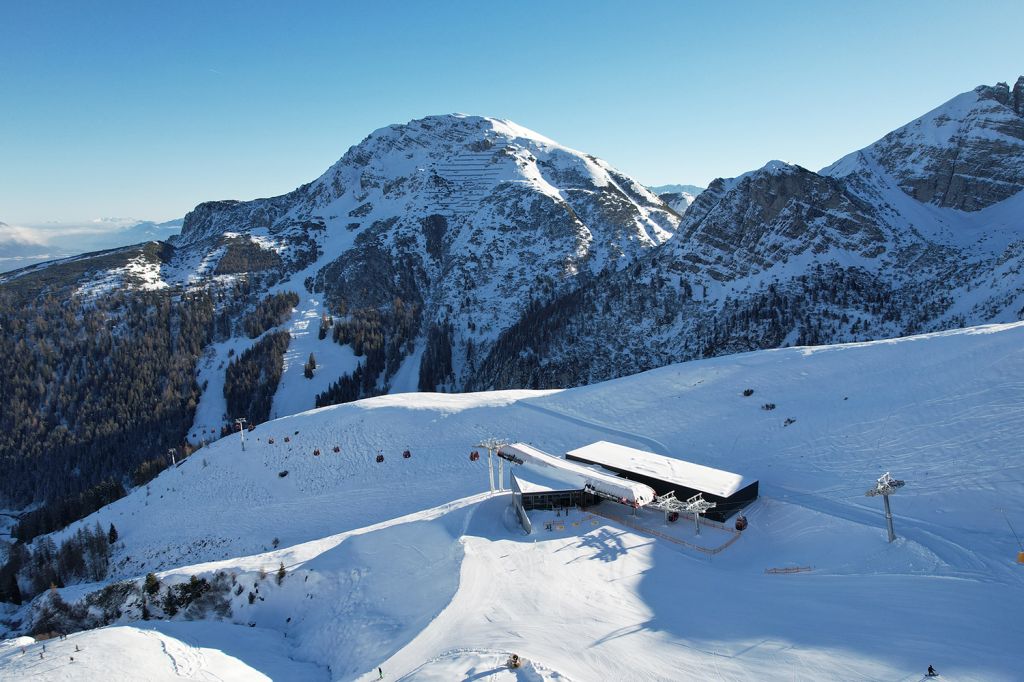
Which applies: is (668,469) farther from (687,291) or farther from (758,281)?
(758,281)

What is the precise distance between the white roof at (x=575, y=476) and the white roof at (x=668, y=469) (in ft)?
6.56

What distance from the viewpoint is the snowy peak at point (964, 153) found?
141 meters

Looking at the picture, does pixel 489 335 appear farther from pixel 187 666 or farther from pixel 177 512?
pixel 187 666

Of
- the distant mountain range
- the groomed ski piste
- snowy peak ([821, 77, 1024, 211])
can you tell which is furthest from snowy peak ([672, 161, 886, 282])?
the groomed ski piste

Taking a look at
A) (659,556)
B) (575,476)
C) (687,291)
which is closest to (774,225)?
(687,291)

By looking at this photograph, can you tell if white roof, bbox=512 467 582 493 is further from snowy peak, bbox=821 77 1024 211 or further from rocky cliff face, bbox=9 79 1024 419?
snowy peak, bbox=821 77 1024 211

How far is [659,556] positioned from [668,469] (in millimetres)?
10682

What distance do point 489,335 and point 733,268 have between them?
6913cm

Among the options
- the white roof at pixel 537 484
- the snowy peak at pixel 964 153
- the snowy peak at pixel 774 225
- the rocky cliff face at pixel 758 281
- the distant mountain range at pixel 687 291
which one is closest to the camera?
the white roof at pixel 537 484

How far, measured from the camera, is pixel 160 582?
37.4 m

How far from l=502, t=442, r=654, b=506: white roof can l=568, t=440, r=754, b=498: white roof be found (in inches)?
78.7

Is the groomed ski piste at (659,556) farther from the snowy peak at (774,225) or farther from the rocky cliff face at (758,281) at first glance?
the snowy peak at (774,225)

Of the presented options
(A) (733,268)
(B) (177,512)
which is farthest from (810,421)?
(A) (733,268)

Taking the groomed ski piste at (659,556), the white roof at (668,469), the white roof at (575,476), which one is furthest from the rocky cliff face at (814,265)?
the white roof at (575,476)
